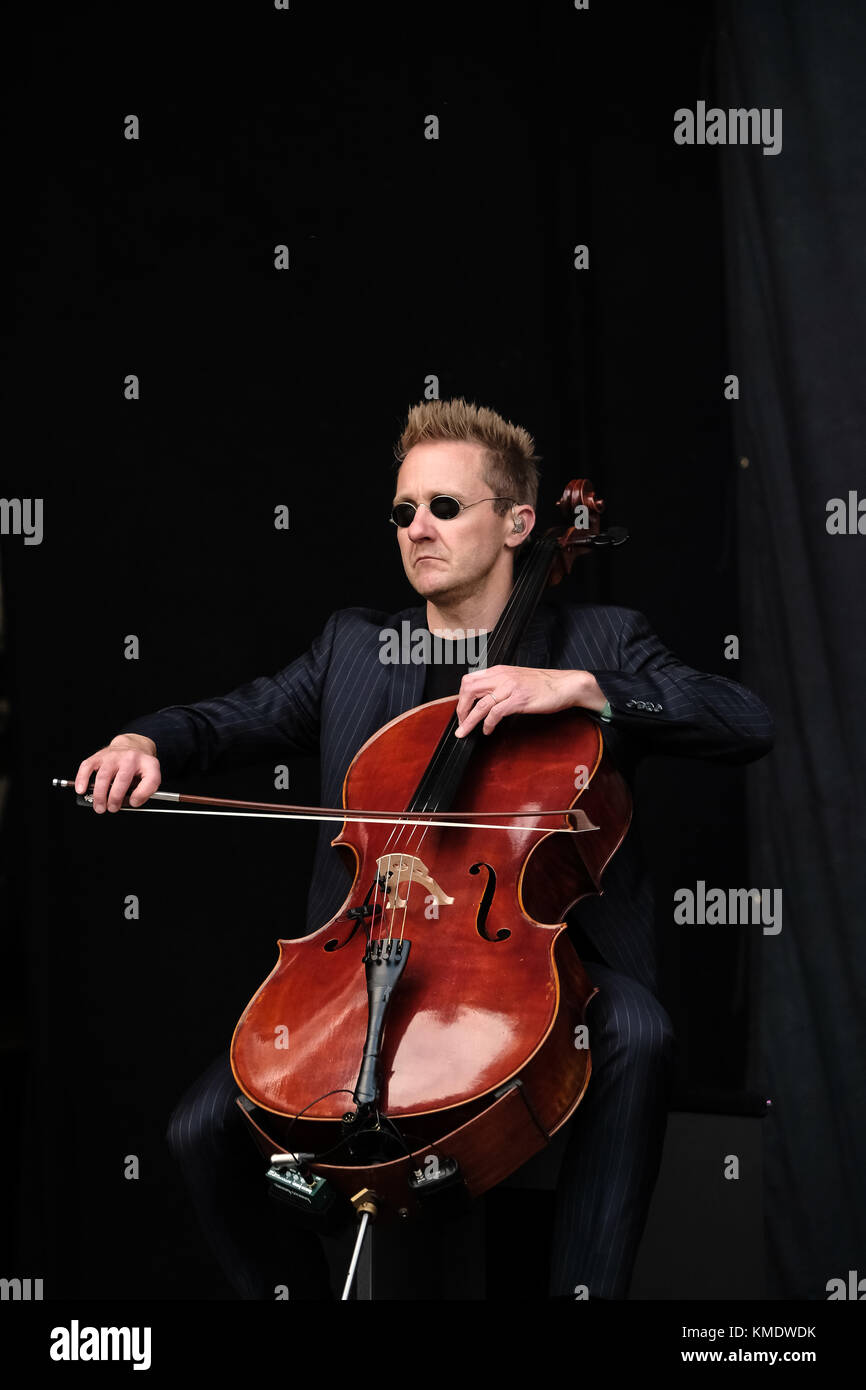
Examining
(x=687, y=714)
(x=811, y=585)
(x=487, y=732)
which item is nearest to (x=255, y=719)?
(x=487, y=732)

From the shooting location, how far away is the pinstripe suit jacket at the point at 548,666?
2.36 meters

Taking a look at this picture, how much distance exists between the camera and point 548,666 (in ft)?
8.34

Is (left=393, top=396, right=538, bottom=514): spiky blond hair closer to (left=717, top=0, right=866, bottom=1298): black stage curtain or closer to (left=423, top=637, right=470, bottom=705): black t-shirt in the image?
(left=423, top=637, right=470, bottom=705): black t-shirt

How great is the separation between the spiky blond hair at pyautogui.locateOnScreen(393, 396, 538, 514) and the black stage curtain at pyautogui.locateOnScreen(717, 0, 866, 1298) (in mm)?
739

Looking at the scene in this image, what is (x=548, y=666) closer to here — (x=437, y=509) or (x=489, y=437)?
(x=437, y=509)

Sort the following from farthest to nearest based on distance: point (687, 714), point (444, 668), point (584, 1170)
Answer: point (444, 668) < point (687, 714) < point (584, 1170)

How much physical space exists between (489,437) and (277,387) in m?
0.85

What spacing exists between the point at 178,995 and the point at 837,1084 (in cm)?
143

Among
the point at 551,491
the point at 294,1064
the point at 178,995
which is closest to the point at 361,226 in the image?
the point at 551,491

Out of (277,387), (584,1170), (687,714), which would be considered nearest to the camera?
(584,1170)

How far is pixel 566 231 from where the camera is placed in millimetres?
3271

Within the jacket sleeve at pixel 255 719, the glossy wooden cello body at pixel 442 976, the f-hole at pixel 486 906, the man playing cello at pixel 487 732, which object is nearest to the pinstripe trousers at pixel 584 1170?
the man playing cello at pixel 487 732
